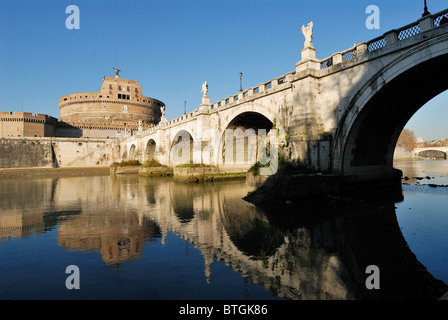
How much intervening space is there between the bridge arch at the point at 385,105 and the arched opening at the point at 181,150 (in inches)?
934

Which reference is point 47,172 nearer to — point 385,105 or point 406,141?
point 385,105

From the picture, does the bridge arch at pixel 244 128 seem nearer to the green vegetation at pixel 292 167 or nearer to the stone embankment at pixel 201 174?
the stone embankment at pixel 201 174

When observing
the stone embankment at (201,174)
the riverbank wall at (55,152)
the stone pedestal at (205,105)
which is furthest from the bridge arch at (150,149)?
the stone embankment at (201,174)

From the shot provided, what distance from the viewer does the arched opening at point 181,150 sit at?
1359 inches

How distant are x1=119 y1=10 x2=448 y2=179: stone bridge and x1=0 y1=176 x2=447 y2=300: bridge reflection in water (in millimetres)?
3245

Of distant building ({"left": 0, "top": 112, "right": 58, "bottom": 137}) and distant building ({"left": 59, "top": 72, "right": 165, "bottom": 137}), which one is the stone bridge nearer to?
distant building ({"left": 0, "top": 112, "right": 58, "bottom": 137})

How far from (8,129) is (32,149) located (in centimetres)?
1207

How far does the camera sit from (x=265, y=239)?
684 centimetres

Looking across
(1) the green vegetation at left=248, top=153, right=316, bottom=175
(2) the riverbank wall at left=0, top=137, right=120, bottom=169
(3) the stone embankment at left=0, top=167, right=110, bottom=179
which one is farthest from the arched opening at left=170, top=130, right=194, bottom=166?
(2) the riverbank wall at left=0, top=137, right=120, bottom=169

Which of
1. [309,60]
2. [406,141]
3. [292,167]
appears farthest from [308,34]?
[406,141]

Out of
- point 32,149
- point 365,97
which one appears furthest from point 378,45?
point 32,149

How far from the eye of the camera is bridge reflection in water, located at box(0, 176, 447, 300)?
4.33 meters

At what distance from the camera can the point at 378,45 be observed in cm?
1102
